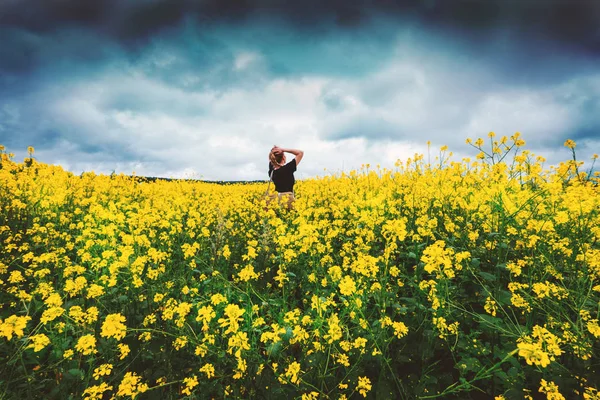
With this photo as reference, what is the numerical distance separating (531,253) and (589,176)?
261 centimetres

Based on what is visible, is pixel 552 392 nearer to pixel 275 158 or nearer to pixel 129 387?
pixel 129 387

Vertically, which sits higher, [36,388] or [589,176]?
[589,176]

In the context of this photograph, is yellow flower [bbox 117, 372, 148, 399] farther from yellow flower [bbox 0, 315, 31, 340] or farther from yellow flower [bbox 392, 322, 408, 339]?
yellow flower [bbox 392, 322, 408, 339]

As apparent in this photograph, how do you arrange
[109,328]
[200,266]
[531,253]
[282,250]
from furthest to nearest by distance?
[200,266]
[282,250]
[531,253]
[109,328]

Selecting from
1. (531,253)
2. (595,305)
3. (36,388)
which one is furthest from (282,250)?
(595,305)

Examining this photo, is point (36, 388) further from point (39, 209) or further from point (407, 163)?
point (407, 163)

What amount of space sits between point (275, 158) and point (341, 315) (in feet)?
22.3

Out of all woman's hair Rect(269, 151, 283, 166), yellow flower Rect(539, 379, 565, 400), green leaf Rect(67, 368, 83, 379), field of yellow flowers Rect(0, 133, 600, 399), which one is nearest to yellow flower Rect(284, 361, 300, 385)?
field of yellow flowers Rect(0, 133, 600, 399)

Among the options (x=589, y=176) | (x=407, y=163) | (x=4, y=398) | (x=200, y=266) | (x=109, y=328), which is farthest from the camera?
(x=407, y=163)

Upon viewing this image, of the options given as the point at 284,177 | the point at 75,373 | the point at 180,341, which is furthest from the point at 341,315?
the point at 284,177

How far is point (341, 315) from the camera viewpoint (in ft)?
8.61

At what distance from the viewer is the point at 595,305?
2.67 meters

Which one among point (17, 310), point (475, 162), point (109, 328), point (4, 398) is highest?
point (475, 162)

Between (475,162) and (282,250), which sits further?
(475,162)
